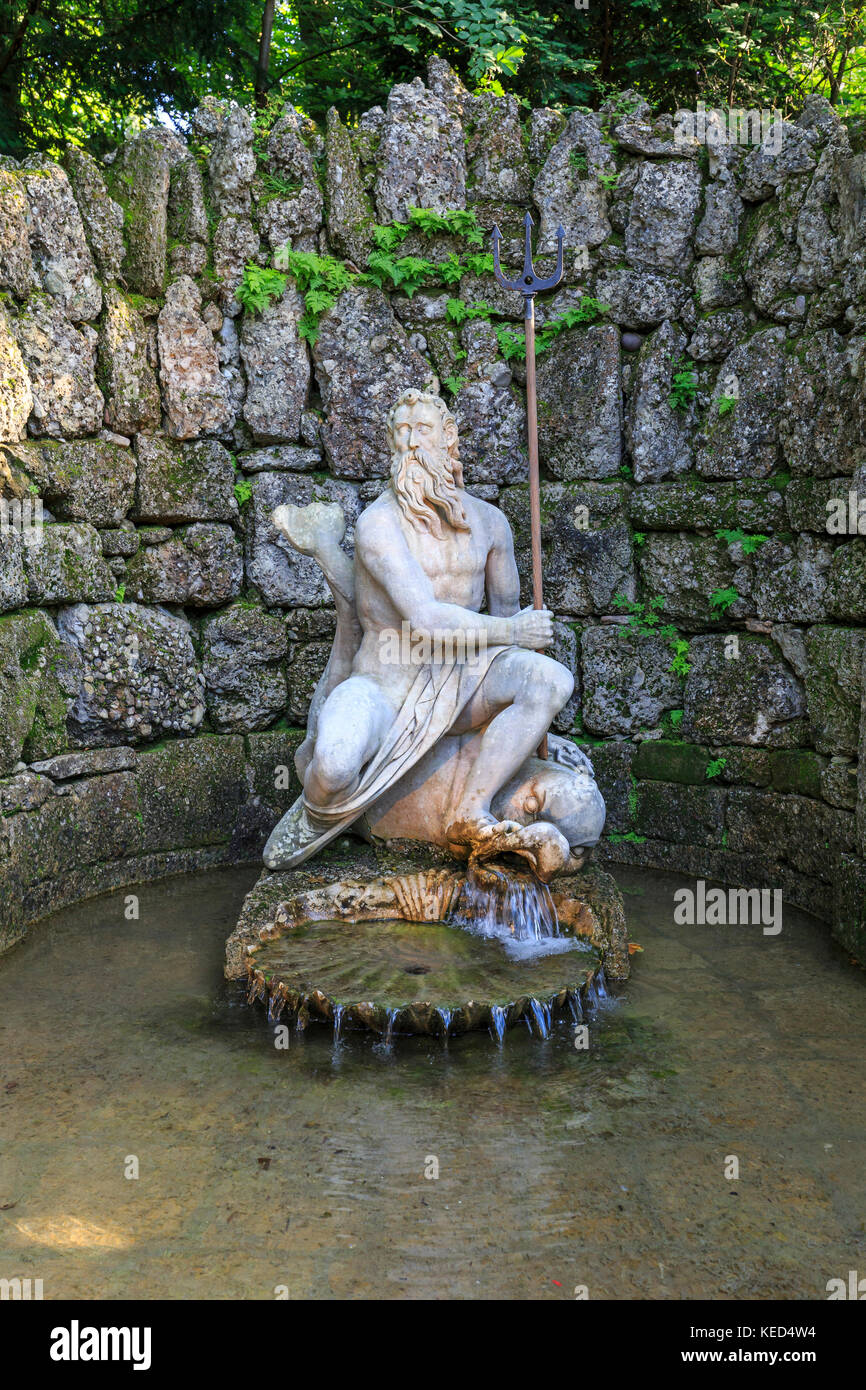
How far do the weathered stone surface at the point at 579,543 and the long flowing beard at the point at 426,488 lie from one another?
1.37 m

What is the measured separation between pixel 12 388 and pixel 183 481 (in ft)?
3.57

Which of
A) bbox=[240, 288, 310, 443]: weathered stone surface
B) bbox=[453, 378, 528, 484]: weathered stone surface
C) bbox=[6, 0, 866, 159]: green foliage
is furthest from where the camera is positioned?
bbox=[6, 0, 866, 159]: green foliage

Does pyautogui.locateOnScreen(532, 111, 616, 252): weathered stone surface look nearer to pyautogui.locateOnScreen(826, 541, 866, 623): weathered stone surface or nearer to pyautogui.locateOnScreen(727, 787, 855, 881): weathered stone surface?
pyautogui.locateOnScreen(826, 541, 866, 623): weathered stone surface

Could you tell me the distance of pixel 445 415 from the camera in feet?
15.8

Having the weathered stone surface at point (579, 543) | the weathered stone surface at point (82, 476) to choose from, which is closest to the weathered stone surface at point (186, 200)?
the weathered stone surface at point (82, 476)

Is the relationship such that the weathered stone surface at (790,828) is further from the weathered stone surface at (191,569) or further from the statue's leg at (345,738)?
the weathered stone surface at (191,569)

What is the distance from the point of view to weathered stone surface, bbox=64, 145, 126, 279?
220 inches

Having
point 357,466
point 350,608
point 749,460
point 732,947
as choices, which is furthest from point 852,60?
point 732,947

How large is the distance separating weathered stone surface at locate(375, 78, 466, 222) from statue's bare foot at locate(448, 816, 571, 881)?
11.6ft

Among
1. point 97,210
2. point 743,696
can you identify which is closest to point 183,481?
point 97,210

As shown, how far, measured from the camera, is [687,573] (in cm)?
593

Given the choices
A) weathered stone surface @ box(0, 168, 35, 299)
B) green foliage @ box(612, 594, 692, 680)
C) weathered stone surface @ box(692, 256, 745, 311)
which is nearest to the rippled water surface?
green foliage @ box(612, 594, 692, 680)

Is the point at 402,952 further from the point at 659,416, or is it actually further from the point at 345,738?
the point at 659,416

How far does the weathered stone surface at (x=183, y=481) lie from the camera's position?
5867 mm
